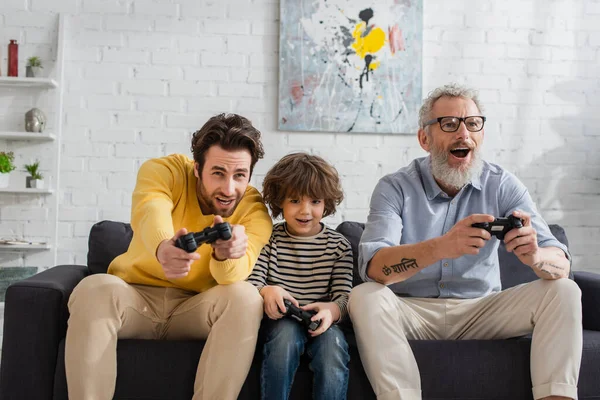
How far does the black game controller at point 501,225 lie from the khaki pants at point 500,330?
0.22m

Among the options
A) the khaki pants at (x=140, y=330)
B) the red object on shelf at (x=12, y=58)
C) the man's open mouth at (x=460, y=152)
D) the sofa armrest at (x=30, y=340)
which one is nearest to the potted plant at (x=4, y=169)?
the red object on shelf at (x=12, y=58)

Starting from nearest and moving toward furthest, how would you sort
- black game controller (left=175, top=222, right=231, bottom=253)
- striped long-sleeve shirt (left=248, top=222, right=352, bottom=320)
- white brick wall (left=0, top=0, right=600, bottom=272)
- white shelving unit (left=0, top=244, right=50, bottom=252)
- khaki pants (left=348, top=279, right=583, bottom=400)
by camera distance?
1. black game controller (left=175, top=222, right=231, bottom=253)
2. khaki pants (left=348, top=279, right=583, bottom=400)
3. striped long-sleeve shirt (left=248, top=222, right=352, bottom=320)
4. white shelving unit (left=0, top=244, right=50, bottom=252)
5. white brick wall (left=0, top=0, right=600, bottom=272)

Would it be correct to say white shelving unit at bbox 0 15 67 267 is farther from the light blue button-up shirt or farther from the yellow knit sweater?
the light blue button-up shirt

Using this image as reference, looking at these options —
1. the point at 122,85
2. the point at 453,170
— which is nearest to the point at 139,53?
the point at 122,85

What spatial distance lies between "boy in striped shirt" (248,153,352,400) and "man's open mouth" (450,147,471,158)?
40 cm

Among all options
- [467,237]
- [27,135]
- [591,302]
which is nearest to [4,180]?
[27,135]

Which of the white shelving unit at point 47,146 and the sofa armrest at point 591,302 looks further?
the white shelving unit at point 47,146

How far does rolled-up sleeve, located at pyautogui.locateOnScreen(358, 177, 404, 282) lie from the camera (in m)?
2.01

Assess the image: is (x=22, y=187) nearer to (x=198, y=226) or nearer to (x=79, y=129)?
(x=79, y=129)

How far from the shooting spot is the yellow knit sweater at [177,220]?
1912 mm

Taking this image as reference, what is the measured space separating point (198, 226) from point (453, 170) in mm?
844

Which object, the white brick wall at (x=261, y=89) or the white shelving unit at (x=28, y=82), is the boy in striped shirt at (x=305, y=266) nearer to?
the white brick wall at (x=261, y=89)

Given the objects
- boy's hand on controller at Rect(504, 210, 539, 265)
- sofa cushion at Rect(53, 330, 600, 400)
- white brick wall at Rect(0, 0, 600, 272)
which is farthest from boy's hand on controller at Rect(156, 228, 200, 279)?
white brick wall at Rect(0, 0, 600, 272)

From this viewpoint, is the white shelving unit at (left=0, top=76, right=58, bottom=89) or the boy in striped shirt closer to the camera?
the boy in striped shirt
